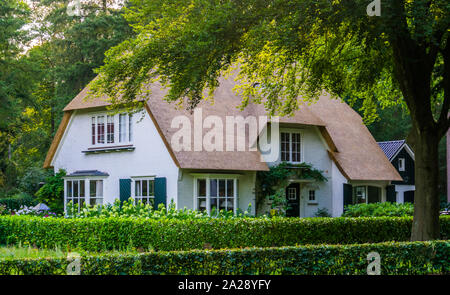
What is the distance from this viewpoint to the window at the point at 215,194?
2272 cm

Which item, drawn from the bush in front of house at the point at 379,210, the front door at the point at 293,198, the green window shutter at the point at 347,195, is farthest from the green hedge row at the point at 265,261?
the green window shutter at the point at 347,195

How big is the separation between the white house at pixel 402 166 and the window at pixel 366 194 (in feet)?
14.6

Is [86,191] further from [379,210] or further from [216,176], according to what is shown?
[379,210]

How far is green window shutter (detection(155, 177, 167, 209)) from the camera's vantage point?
22.2 metres

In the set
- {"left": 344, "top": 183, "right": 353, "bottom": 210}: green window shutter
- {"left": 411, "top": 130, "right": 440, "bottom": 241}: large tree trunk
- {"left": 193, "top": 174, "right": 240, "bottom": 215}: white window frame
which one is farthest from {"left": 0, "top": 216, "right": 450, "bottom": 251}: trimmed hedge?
{"left": 344, "top": 183, "right": 353, "bottom": 210}: green window shutter

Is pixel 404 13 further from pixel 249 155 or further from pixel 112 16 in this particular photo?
pixel 112 16

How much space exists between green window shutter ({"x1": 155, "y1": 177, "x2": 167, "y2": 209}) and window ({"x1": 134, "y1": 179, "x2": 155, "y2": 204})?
36 cm

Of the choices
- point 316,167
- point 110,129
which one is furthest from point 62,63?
point 316,167

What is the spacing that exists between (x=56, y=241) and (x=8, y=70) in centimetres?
1885

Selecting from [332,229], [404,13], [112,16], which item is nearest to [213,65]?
[404,13]

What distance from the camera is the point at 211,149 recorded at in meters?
22.5

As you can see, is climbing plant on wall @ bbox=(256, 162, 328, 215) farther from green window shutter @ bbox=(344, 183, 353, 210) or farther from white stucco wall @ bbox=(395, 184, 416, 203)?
white stucco wall @ bbox=(395, 184, 416, 203)

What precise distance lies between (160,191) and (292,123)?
6.49 meters

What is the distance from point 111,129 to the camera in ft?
79.8
